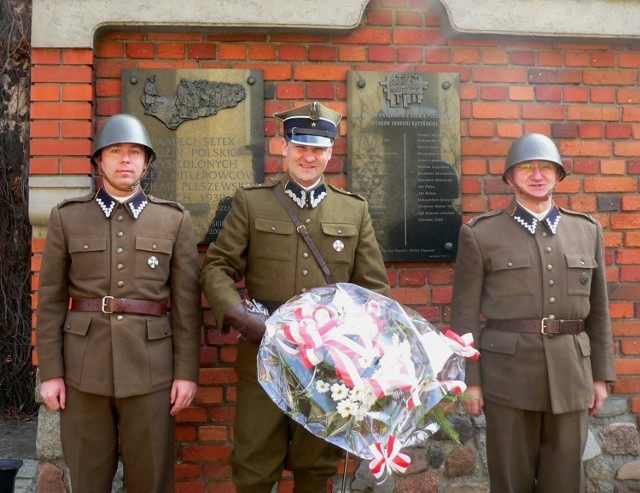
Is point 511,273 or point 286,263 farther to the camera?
point 511,273

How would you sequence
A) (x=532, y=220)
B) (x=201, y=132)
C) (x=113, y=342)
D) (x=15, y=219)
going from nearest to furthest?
(x=113, y=342), (x=532, y=220), (x=201, y=132), (x=15, y=219)

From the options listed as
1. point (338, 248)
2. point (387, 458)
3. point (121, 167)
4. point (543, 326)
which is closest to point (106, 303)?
point (121, 167)

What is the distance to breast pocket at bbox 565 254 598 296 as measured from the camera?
2.79m

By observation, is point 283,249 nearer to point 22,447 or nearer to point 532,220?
point 532,220

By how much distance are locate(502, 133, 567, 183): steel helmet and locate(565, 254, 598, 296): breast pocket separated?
38 cm

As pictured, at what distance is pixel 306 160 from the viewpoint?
269cm

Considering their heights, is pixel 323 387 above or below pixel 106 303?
below

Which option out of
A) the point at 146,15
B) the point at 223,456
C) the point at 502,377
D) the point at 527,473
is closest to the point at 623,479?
the point at 527,473

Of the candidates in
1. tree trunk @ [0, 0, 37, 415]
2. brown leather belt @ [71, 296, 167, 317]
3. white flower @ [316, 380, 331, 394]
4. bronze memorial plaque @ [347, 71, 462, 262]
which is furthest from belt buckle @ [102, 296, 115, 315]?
tree trunk @ [0, 0, 37, 415]

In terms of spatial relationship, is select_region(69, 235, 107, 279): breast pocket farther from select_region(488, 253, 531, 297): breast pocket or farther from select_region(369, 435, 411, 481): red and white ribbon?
select_region(488, 253, 531, 297): breast pocket

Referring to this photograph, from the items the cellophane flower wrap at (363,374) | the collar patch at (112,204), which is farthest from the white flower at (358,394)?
the collar patch at (112,204)

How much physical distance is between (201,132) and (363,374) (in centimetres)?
184

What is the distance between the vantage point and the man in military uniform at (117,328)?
8.32ft

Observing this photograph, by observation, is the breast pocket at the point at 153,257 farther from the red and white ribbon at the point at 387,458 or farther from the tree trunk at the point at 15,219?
the tree trunk at the point at 15,219
